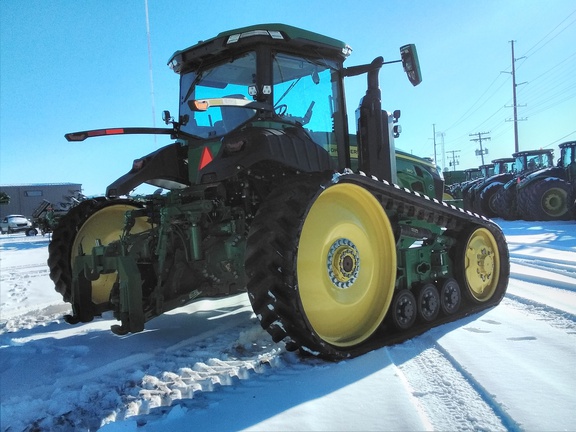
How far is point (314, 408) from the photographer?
8.13 ft

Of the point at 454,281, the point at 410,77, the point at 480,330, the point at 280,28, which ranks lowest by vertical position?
the point at 480,330

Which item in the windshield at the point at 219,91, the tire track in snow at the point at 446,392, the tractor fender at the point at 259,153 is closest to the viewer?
the tire track in snow at the point at 446,392

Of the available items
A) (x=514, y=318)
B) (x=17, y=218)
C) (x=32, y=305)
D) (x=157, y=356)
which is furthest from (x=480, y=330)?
(x=17, y=218)

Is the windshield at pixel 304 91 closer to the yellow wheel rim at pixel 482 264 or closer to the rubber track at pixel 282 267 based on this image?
the rubber track at pixel 282 267

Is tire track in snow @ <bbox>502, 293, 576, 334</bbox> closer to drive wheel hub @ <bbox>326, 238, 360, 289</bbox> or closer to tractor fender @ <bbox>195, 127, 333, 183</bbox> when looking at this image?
drive wheel hub @ <bbox>326, 238, 360, 289</bbox>

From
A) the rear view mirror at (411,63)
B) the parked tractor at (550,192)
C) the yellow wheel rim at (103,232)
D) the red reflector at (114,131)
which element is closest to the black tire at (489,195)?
the parked tractor at (550,192)

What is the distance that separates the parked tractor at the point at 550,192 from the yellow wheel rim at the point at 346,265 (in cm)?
1364

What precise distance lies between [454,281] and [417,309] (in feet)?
2.56

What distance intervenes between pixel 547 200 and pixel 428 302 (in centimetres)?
1365

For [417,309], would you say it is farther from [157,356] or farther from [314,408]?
[157,356]

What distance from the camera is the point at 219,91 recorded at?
4449 mm

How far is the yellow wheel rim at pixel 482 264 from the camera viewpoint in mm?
5059

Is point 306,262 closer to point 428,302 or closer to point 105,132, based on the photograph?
point 428,302

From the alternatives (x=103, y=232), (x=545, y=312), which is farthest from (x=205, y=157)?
(x=545, y=312)
